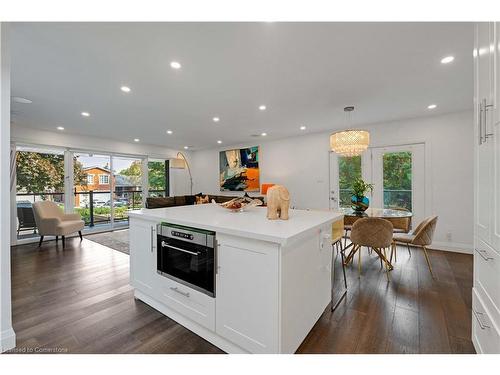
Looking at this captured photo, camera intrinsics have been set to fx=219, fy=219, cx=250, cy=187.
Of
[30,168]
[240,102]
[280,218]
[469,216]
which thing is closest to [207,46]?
[240,102]

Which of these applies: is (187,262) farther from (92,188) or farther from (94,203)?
(94,203)

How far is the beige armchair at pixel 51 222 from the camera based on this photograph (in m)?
4.05

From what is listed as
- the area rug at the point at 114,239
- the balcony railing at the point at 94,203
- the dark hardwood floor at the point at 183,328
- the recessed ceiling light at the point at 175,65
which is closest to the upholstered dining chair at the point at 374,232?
the dark hardwood floor at the point at 183,328

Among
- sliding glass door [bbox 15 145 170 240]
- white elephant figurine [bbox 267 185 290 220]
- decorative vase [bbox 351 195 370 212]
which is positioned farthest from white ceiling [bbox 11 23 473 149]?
decorative vase [bbox 351 195 370 212]

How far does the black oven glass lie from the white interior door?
13.3 feet

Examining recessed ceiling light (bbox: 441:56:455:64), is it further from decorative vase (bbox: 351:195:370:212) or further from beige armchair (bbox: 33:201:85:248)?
beige armchair (bbox: 33:201:85:248)

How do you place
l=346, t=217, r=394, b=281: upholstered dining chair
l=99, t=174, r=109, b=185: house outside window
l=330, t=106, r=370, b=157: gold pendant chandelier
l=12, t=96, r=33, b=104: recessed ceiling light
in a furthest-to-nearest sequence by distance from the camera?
l=99, t=174, r=109, b=185: house outside window, l=330, t=106, r=370, b=157: gold pendant chandelier, l=12, t=96, r=33, b=104: recessed ceiling light, l=346, t=217, r=394, b=281: upholstered dining chair

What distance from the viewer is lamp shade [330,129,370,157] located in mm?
3207

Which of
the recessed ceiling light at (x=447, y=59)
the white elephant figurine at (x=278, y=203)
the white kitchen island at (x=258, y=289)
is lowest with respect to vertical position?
the white kitchen island at (x=258, y=289)

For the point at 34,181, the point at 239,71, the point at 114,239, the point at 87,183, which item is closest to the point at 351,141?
the point at 239,71

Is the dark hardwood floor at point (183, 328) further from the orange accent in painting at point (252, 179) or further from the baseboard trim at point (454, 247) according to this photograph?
the orange accent in painting at point (252, 179)

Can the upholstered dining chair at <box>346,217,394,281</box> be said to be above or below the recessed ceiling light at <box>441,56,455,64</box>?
below

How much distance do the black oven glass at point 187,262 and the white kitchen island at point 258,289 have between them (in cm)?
6

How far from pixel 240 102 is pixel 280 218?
218 cm
